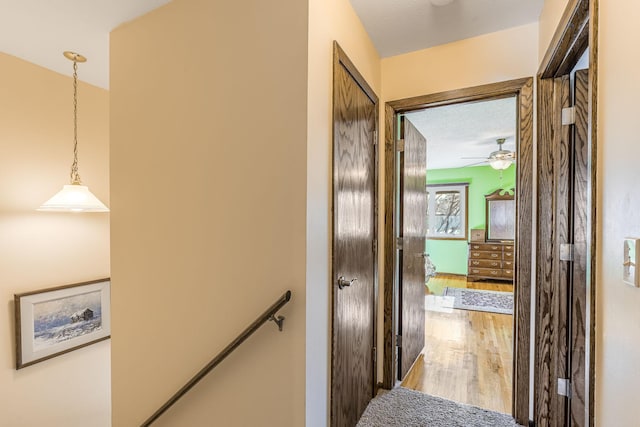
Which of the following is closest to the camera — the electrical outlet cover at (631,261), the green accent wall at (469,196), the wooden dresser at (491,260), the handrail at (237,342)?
the electrical outlet cover at (631,261)

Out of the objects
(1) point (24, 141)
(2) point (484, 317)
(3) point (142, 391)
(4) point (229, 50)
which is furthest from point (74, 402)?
(2) point (484, 317)

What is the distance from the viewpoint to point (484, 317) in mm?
3895

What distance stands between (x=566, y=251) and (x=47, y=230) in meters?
3.43

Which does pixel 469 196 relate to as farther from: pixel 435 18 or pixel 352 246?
pixel 352 246

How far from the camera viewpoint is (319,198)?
134cm

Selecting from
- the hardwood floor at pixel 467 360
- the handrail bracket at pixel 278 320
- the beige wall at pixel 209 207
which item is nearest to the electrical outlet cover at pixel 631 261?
the beige wall at pixel 209 207

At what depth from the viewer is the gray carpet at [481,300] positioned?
14.0 feet

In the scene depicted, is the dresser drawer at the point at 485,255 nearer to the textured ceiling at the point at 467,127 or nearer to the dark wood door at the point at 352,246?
the textured ceiling at the point at 467,127

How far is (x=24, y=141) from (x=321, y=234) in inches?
91.0

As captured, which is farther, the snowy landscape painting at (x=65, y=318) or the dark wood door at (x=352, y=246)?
the snowy landscape painting at (x=65, y=318)

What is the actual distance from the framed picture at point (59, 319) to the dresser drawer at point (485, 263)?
608 cm

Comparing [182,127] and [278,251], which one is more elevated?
[182,127]

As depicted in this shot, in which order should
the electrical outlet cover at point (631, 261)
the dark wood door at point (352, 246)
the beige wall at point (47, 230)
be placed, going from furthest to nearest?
the beige wall at point (47, 230)
the dark wood door at point (352, 246)
the electrical outlet cover at point (631, 261)

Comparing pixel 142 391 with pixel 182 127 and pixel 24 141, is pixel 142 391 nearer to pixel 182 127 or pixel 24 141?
pixel 182 127
